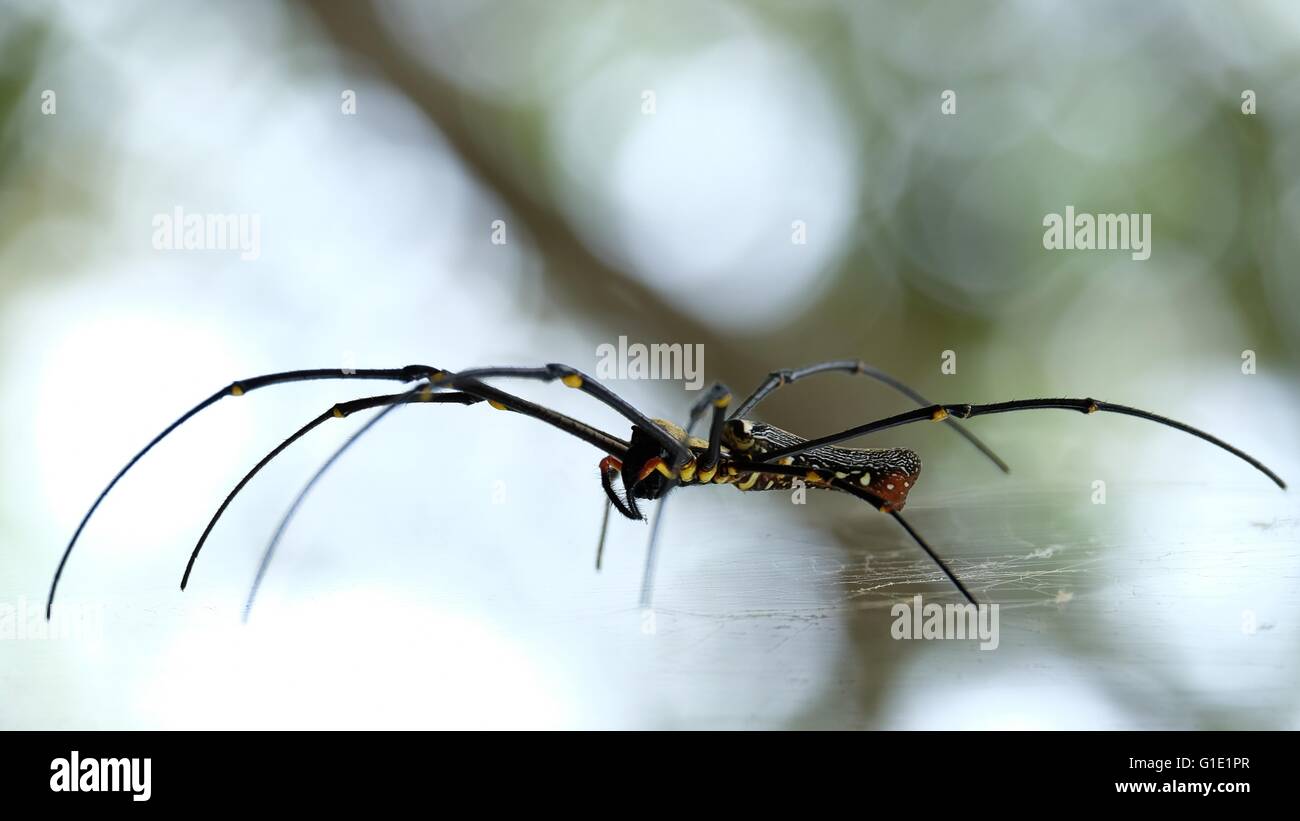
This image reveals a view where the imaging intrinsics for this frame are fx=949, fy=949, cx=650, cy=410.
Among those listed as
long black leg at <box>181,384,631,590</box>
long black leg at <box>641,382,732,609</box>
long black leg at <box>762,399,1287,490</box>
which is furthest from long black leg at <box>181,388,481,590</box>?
long black leg at <box>762,399,1287,490</box>

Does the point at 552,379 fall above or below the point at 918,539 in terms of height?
above

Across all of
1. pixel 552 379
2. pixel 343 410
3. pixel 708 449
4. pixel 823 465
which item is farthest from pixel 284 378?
pixel 823 465

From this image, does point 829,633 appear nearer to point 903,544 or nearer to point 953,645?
point 953,645

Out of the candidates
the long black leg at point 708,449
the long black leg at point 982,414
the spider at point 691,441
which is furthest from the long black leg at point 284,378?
the long black leg at point 982,414

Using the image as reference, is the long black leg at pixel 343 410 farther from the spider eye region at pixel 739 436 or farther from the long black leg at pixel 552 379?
the spider eye region at pixel 739 436

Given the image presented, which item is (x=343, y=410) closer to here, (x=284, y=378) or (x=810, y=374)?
(x=284, y=378)

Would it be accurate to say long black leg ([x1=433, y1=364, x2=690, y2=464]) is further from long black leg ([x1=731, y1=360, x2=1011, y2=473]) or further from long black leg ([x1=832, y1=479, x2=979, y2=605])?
long black leg ([x1=832, y1=479, x2=979, y2=605])

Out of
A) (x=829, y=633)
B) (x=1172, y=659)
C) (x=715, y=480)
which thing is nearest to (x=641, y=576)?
→ (x=715, y=480)

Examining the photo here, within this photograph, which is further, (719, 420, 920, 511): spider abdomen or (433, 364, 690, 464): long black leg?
(719, 420, 920, 511): spider abdomen
